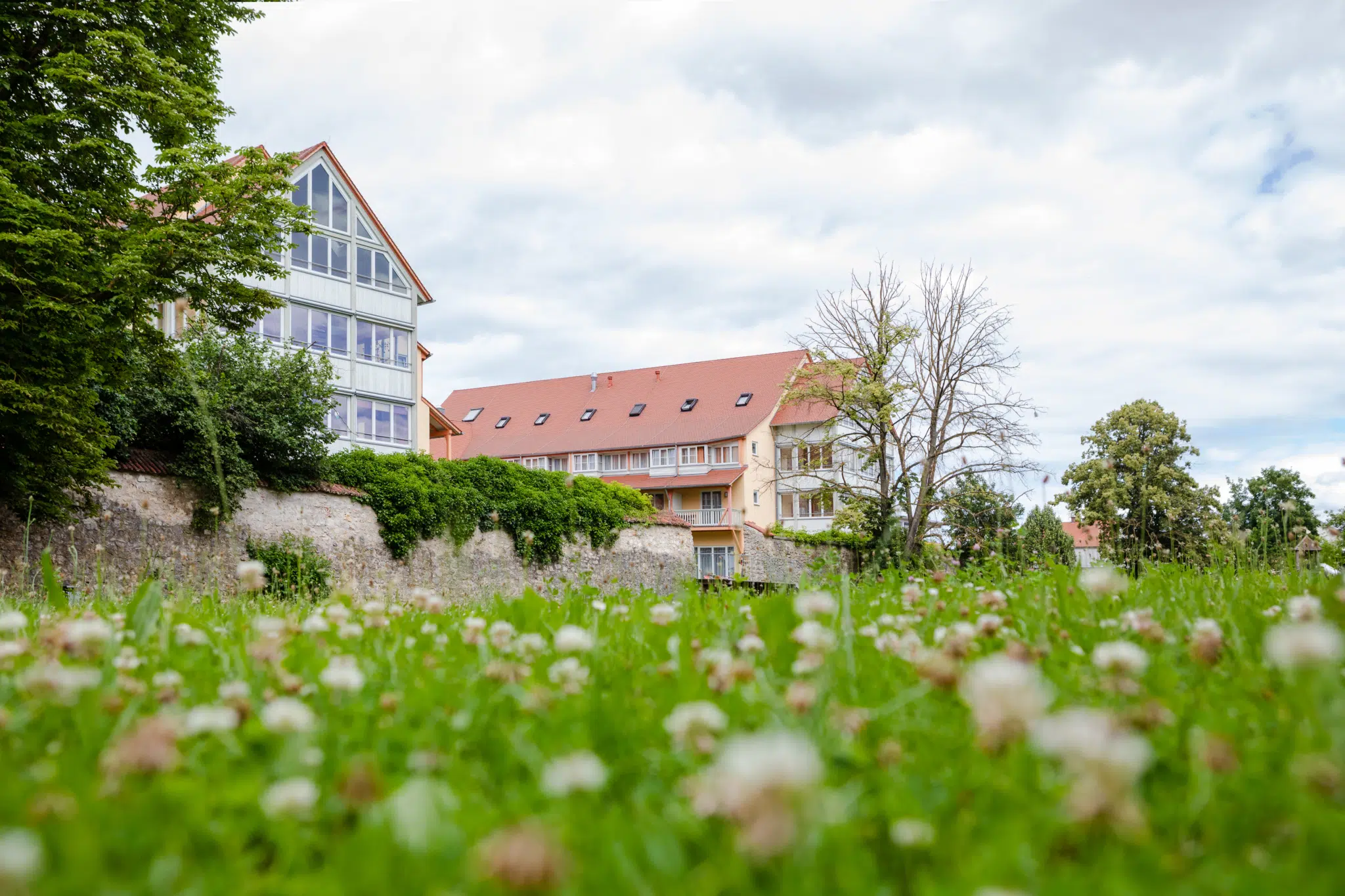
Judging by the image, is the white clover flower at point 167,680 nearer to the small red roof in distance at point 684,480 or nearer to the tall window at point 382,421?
the tall window at point 382,421

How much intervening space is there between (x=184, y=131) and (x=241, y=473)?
5.87m

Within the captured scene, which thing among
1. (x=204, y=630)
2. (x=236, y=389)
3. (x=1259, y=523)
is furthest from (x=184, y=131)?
(x=1259, y=523)

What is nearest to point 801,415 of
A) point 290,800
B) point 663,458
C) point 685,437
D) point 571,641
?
point 685,437

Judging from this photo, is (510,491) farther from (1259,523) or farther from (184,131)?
A: (1259,523)

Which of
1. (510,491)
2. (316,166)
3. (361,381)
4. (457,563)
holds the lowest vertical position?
(457,563)

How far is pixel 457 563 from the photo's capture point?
18578mm

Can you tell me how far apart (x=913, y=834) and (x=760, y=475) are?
3930 centimetres

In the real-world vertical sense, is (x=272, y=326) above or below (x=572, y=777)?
above

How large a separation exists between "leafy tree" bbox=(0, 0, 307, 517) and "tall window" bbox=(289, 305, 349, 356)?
14.0 metres

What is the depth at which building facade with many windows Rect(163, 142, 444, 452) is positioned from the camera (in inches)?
1034

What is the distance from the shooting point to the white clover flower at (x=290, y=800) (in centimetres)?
103

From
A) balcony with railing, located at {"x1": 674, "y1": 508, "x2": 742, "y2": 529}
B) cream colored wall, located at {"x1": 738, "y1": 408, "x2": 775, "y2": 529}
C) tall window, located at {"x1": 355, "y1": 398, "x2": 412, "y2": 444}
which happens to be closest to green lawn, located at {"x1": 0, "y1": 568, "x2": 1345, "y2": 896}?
tall window, located at {"x1": 355, "y1": 398, "x2": 412, "y2": 444}

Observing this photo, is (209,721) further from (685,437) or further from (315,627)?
(685,437)

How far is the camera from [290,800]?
103 cm
